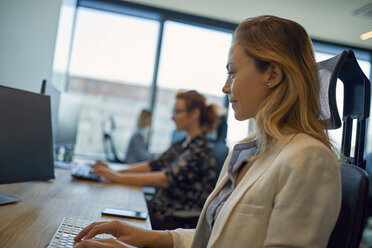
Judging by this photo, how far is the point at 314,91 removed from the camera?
87 cm

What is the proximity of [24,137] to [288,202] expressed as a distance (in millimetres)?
988

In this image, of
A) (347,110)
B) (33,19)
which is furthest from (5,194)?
(33,19)

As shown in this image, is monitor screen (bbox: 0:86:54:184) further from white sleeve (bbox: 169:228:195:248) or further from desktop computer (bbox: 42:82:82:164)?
white sleeve (bbox: 169:228:195:248)

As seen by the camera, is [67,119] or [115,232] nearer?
[115,232]

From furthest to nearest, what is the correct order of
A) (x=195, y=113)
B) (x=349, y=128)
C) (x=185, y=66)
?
(x=185, y=66) → (x=195, y=113) → (x=349, y=128)

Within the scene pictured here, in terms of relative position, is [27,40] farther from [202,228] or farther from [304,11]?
[304,11]

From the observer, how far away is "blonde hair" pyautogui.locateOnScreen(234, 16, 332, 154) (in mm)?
850

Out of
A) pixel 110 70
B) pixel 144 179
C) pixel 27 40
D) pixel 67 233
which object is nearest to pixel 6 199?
pixel 67 233

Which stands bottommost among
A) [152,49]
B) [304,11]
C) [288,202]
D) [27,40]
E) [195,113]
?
[288,202]

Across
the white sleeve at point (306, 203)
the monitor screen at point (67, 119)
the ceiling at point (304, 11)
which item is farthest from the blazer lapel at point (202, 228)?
the ceiling at point (304, 11)

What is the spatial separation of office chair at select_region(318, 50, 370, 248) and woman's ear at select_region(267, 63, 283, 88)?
0.12 metres

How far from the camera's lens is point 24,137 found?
4.05 feet

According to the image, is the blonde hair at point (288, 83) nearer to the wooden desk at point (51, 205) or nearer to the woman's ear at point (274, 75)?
the woman's ear at point (274, 75)

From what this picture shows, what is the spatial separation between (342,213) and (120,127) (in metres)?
4.10
